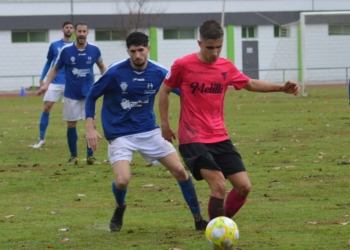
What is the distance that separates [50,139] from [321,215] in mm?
9767

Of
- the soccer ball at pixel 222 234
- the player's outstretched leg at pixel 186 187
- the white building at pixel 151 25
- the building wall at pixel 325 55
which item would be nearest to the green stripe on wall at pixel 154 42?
the white building at pixel 151 25

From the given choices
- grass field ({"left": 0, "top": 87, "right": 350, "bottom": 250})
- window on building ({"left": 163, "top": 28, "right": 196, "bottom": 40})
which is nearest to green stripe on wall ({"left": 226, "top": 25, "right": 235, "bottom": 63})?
window on building ({"left": 163, "top": 28, "right": 196, "bottom": 40})

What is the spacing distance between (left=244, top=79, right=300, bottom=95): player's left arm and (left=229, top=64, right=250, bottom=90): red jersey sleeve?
0.07 meters

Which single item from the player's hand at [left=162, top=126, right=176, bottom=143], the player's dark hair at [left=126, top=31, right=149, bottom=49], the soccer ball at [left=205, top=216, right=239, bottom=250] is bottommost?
the soccer ball at [left=205, top=216, right=239, bottom=250]

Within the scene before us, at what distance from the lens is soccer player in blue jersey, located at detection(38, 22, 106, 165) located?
40.2ft

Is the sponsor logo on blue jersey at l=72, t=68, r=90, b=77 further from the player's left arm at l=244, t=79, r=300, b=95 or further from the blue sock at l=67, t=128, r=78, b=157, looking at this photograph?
the player's left arm at l=244, t=79, r=300, b=95

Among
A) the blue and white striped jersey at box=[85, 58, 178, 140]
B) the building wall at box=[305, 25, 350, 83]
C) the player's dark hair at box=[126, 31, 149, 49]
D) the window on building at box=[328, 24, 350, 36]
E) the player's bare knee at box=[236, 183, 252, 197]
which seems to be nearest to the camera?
the player's bare knee at box=[236, 183, 252, 197]

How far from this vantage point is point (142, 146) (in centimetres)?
736

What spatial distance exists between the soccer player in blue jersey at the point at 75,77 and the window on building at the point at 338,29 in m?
19.3

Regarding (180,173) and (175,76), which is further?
(180,173)

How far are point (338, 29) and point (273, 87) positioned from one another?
27.1 metres

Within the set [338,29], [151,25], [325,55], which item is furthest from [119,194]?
[151,25]

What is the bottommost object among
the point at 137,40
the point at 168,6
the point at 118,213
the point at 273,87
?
the point at 118,213

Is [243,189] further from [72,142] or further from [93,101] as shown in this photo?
[72,142]
